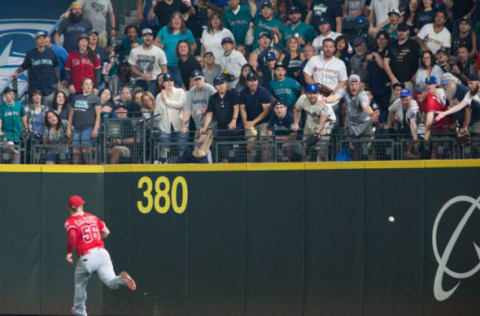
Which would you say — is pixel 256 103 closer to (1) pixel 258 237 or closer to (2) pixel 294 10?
(1) pixel 258 237

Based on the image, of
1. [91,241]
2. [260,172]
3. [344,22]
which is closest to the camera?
[91,241]

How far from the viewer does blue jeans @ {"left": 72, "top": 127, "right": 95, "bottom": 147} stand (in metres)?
17.1

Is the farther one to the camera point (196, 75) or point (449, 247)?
point (196, 75)

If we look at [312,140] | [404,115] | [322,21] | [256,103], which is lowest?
[312,140]

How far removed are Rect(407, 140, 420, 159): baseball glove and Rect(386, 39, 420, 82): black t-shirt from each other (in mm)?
→ 2352

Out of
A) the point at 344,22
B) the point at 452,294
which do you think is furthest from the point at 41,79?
the point at 452,294

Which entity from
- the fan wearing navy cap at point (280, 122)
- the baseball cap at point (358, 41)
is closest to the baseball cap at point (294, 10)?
the baseball cap at point (358, 41)

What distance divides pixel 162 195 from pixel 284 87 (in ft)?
10.3

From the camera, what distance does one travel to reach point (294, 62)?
61.4 ft

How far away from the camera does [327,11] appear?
19.8 meters

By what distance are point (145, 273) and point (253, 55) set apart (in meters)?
4.89

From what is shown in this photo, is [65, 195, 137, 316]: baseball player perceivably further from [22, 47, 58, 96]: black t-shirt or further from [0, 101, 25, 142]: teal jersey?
[22, 47, 58, 96]: black t-shirt

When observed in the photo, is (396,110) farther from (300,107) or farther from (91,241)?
(91,241)

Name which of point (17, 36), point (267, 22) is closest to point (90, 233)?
point (267, 22)
